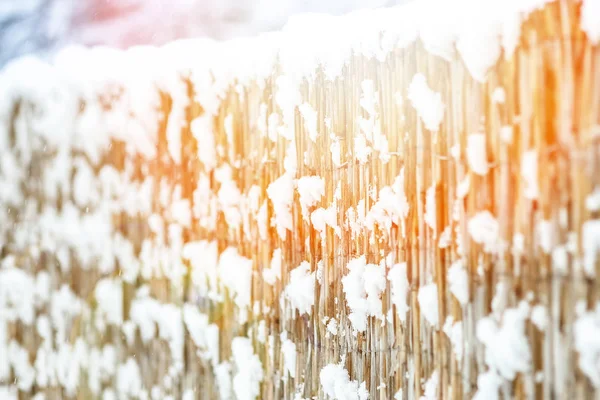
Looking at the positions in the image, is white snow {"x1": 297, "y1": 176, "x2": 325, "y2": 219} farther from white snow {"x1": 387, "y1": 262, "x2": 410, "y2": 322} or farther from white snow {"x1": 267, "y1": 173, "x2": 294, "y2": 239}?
white snow {"x1": 387, "y1": 262, "x2": 410, "y2": 322}

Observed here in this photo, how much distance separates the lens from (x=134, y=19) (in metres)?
2.11

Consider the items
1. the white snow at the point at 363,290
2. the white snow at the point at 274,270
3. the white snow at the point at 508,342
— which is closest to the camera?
the white snow at the point at 508,342

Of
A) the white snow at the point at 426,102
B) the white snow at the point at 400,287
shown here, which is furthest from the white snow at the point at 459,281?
the white snow at the point at 426,102

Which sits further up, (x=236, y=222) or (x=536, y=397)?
(x=236, y=222)

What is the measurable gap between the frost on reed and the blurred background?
0.26 ft

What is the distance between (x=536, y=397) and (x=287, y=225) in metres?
0.73

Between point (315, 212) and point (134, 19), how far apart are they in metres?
1.02

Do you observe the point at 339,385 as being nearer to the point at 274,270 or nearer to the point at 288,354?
→ the point at 288,354

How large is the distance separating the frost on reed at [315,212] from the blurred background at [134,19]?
0.08m

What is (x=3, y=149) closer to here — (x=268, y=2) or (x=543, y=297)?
(x=268, y=2)

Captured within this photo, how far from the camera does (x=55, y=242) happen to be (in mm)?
2199

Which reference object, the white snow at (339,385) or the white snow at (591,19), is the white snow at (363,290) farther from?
the white snow at (591,19)

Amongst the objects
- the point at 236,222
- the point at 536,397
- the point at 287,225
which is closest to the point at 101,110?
the point at 236,222

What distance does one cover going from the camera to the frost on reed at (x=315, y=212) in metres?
1.09
